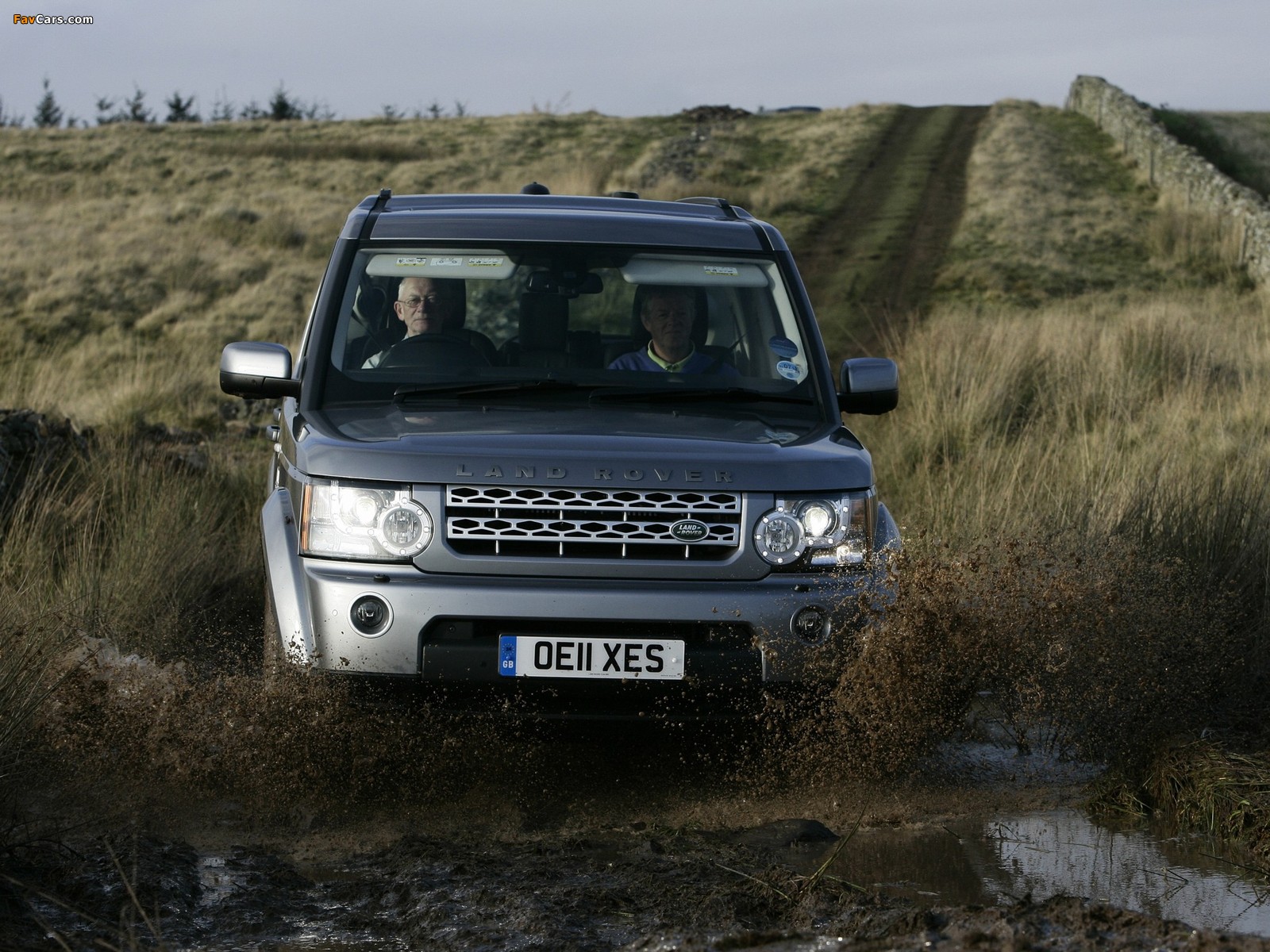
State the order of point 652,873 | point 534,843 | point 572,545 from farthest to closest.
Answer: point 572,545 → point 534,843 → point 652,873

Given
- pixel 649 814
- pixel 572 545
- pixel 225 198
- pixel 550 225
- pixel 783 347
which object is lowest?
pixel 649 814

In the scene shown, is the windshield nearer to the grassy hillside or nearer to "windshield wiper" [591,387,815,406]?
"windshield wiper" [591,387,815,406]

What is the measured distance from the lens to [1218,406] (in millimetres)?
10922

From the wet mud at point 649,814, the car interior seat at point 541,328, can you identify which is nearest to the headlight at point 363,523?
the wet mud at point 649,814

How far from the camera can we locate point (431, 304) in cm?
527

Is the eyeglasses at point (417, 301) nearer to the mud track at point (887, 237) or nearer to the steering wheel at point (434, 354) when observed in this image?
the steering wheel at point (434, 354)

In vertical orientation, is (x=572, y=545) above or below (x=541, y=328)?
below

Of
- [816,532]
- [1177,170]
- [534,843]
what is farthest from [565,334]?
[1177,170]

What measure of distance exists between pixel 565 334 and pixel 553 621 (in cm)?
154

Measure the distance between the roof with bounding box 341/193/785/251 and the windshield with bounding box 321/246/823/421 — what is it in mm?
62

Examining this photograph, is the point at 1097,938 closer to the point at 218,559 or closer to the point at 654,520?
the point at 654,520

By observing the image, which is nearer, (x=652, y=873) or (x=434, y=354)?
(x=652, y=873)

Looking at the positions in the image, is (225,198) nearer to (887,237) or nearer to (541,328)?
(887,237)

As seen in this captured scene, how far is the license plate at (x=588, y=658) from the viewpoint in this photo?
4.06 metres
